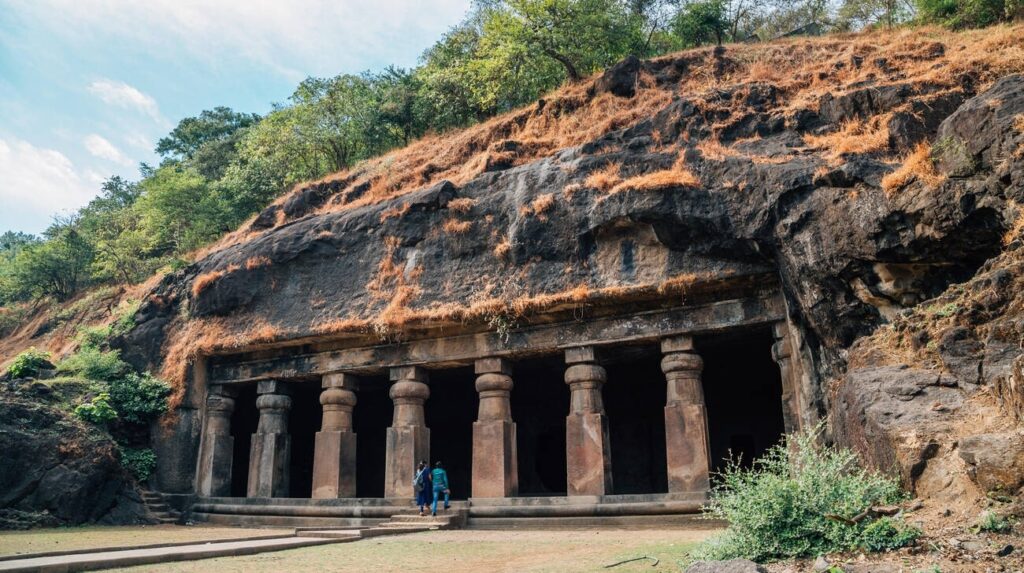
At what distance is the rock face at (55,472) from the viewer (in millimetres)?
12867

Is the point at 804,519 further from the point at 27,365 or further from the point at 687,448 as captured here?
the point at 27,365

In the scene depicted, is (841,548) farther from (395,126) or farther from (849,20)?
(849,20)

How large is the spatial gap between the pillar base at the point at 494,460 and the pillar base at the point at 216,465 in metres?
6.13

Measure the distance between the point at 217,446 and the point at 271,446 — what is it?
55.5 inches

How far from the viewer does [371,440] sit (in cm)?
1930

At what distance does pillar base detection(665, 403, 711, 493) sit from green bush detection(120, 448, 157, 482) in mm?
10689

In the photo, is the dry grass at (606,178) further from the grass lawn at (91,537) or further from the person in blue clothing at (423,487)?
the grass lawn at (91,537)

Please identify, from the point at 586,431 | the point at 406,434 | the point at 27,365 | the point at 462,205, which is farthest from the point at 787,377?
the point at 27,365

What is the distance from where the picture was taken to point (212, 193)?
2873 cm

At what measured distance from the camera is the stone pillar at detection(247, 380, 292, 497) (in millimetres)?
15031

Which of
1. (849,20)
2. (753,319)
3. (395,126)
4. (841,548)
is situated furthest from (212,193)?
(841,548)

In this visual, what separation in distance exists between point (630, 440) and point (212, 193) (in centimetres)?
2007

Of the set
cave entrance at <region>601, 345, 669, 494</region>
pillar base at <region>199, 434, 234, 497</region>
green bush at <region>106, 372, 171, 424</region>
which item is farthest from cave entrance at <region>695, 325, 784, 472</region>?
green bush at <region>106, 372, 171, 424</region>

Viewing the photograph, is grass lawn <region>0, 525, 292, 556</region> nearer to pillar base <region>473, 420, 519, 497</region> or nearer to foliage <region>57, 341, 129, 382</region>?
pillar base <region>473, 420, 519, 497</region>
